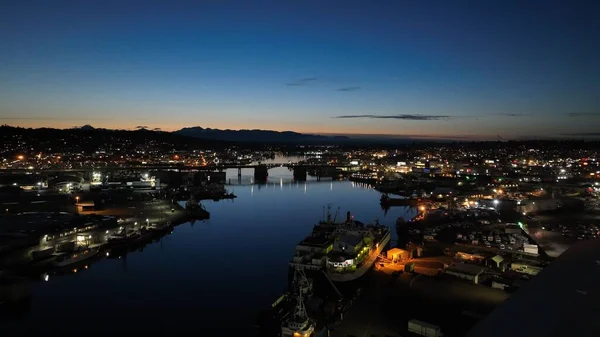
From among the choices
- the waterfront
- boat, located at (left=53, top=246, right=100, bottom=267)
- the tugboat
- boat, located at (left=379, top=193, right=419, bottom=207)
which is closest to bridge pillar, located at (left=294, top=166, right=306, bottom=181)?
boat, located at (left=379, top=193, right=419, bottom=207)

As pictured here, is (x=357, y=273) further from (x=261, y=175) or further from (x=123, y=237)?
(x=261, y=175)

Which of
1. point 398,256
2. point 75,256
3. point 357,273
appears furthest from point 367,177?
point 75,256

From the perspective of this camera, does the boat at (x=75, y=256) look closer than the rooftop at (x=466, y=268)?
No

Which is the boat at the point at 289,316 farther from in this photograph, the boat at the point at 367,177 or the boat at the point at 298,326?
the boat at the point at 367,177

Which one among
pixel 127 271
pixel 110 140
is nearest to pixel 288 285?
pixel 127 271

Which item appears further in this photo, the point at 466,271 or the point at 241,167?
the point at 241,167

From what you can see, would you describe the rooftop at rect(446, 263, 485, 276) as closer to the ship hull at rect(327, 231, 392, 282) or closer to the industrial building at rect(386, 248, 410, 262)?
the industrial building at rect(386, 248, 410, 262)

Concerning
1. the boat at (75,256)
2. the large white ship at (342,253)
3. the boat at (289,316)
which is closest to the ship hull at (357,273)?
the large white ship at (342,253)
